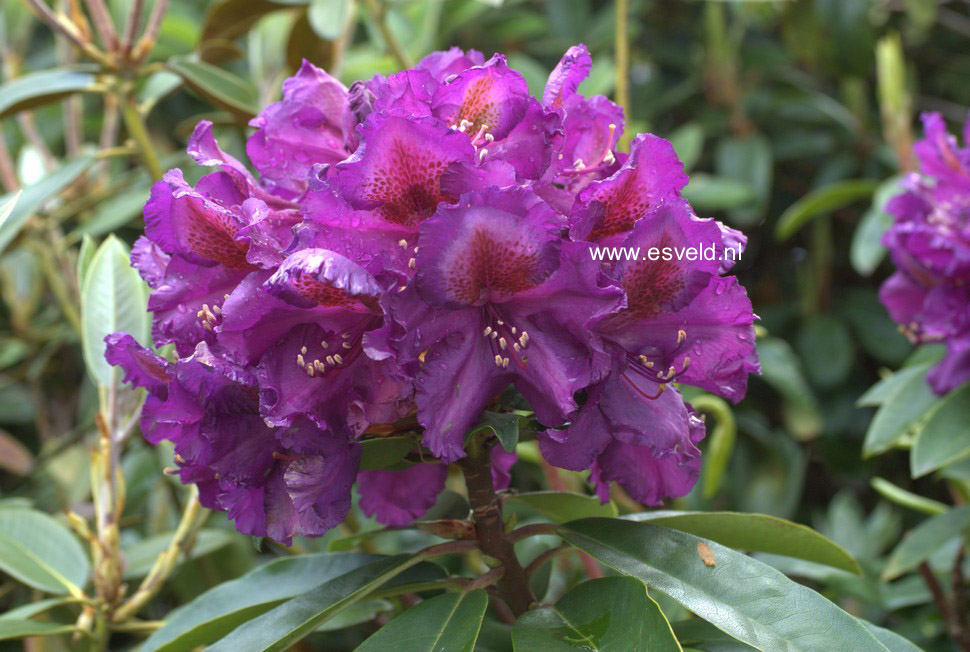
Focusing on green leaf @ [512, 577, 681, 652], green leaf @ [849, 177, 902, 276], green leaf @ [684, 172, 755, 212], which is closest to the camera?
green leaf @ [512, 577, 681, 652]

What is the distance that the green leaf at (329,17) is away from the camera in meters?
1.45

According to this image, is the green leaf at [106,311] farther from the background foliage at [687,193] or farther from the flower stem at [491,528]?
the flower stem at [491,528]

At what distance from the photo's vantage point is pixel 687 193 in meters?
2.34

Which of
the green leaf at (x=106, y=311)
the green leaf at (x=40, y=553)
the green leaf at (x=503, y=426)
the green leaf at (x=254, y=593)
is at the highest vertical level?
Result: the green leaf at (x=503, y=426)

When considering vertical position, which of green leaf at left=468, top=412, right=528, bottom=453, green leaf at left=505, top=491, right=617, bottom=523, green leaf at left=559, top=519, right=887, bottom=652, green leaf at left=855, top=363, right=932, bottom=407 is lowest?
green leaf at left=855, top=363, right=932, bottom=407

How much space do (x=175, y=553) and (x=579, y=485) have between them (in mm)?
672

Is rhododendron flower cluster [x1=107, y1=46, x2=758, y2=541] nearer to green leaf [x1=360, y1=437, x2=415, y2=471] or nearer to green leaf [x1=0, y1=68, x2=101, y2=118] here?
green leaf [x1=360, y1=437, x2=415, y2=471]

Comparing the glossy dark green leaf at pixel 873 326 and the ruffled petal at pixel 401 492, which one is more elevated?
the ruffled petal at pixel 401 492

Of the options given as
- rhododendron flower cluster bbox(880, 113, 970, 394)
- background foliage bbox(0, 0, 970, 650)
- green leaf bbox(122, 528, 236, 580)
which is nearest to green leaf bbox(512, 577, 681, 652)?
background foliage bbox(0, 0, 970, 650)

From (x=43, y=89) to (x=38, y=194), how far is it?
138 millimetres

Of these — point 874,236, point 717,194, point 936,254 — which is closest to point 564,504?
point 936,254

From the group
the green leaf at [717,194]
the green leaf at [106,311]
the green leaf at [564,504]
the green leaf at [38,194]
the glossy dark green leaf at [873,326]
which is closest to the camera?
the green leaf at [564,504]

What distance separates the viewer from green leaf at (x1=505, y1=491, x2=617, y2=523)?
3.39 ft

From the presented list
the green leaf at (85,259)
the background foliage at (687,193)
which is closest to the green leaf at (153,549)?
the background foliage at (687,193)
